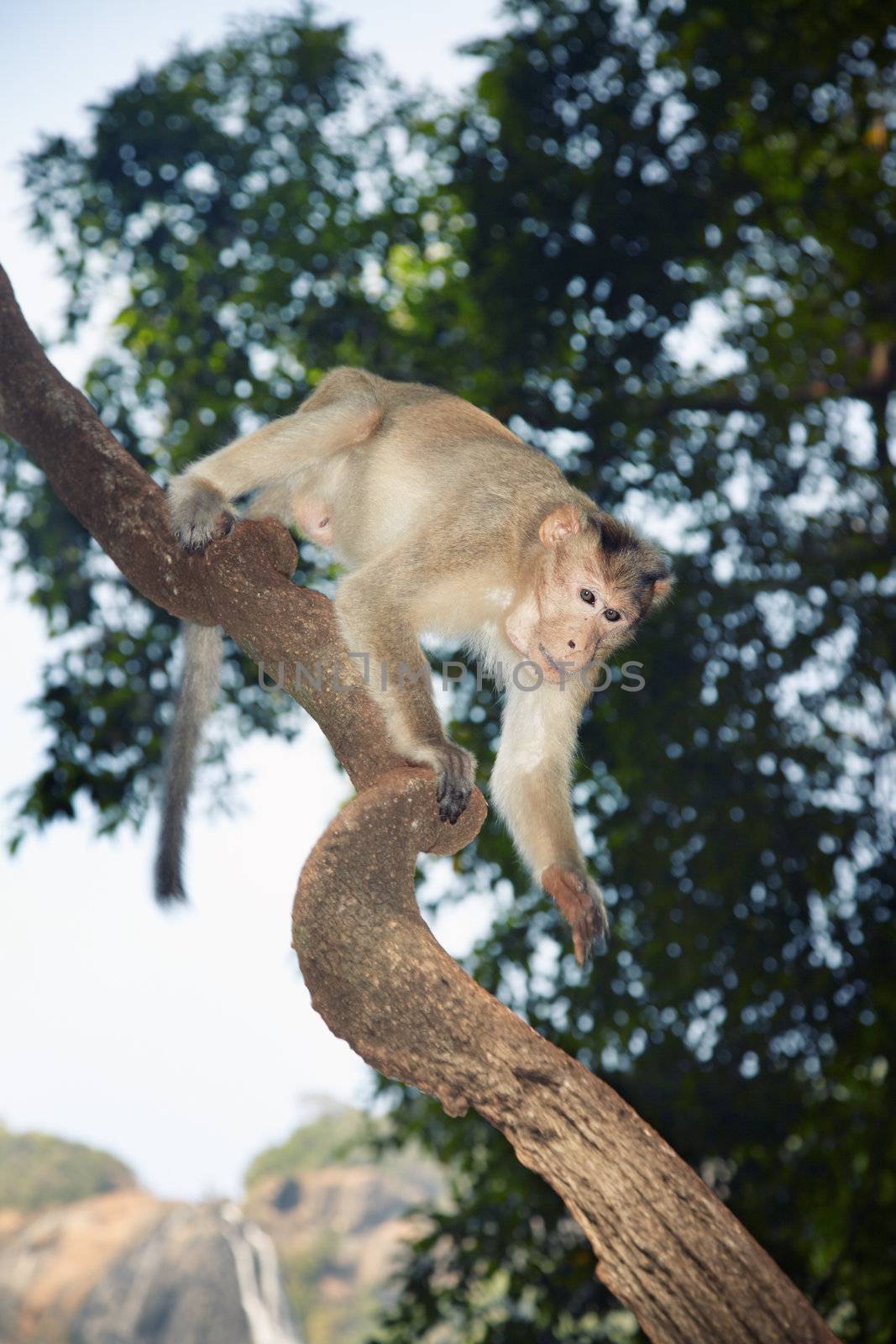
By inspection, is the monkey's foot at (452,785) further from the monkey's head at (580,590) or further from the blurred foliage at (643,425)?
the blurred foliage at (643,425)

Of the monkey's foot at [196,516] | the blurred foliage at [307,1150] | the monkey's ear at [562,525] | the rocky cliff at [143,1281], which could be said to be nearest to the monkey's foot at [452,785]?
the monkey's ear at [562,525]

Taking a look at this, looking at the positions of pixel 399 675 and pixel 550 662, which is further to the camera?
pixel 550 662

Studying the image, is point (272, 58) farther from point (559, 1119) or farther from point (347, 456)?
point (559, 1119)

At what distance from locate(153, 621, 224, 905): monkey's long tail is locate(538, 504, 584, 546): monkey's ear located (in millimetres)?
1107

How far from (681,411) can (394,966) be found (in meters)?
5.02

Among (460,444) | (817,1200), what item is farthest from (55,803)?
(817,1200)

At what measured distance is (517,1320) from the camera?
4926mm

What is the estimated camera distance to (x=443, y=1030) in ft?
6.82

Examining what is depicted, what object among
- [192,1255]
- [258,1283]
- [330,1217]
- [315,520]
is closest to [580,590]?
[315,520]

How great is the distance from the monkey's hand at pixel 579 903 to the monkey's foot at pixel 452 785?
1.40 feet

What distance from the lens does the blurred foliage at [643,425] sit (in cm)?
509

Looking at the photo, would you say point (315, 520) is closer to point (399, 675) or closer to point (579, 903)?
point (399, 675)

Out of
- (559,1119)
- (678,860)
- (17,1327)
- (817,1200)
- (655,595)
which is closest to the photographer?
(559,1119)

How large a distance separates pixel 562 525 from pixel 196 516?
104 centimetres
